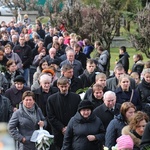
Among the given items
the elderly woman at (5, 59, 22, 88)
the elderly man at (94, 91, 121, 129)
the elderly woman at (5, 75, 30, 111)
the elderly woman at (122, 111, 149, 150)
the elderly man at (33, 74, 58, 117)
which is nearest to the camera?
the elderly woman at (122, 111, 149, 150)

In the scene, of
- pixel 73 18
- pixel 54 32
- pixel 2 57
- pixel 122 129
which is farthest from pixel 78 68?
pixel 73 18

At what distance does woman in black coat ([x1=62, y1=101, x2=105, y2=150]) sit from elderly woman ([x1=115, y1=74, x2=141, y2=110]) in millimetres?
1917

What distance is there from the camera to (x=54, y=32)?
20969 millimetres

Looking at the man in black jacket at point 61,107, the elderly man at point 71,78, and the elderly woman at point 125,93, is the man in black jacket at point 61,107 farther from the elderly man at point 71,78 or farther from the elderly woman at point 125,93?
the elderly man at point 71,78

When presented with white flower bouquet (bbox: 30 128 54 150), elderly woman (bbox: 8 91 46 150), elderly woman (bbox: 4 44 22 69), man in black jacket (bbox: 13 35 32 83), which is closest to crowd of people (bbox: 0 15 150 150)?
elderly woman (bbox: 8 91 46 150)

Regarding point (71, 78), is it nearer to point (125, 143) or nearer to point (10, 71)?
point (10, 71)

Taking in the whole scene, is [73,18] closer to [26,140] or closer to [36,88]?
[36,88]

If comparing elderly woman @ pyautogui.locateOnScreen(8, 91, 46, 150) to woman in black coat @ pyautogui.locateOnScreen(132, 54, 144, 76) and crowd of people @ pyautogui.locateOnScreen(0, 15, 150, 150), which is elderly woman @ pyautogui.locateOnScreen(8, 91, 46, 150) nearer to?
crowd of people @ pyautogui.locateOnScreen(0, 15, 150, 150)

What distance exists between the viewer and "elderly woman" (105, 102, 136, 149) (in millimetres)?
6984

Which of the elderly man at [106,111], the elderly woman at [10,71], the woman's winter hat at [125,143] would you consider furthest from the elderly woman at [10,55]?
the woman's winter hat at [125,143]

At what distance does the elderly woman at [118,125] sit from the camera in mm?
6984

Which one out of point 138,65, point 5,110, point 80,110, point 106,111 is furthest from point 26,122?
point 138,65

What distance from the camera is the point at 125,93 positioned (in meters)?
9.37

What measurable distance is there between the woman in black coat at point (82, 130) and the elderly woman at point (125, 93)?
192 cm
